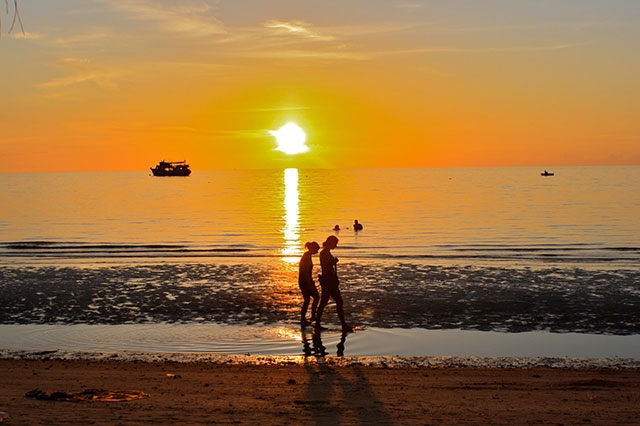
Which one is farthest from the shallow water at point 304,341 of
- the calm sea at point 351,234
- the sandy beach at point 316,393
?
the calm sea at point 351,234

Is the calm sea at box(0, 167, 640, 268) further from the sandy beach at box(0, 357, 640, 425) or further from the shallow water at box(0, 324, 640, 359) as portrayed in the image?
the sandy beach at box(0, 357, 640, 425)

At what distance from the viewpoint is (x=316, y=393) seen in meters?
10.4

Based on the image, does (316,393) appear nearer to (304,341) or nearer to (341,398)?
(341,398)

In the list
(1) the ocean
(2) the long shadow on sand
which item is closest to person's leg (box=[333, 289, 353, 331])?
(1) the ocean

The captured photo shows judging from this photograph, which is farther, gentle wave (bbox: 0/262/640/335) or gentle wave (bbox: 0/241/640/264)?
gentle wave (bbox: 0/241/640/264)

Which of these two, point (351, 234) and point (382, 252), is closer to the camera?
point (382, 252)

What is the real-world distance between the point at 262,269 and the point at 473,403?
18.4 m

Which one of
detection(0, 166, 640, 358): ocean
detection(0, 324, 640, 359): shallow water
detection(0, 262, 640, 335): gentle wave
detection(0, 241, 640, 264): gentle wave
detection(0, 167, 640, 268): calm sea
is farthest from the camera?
detection(0, 167, 640, 268): calm sea

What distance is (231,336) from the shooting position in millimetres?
15680

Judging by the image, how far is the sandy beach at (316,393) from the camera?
29.9 ft

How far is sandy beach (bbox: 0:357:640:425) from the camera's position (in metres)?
9.12

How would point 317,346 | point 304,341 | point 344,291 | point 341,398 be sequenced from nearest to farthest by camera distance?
point 341,398 < point 317,346 < point 304,341 < point 344,291

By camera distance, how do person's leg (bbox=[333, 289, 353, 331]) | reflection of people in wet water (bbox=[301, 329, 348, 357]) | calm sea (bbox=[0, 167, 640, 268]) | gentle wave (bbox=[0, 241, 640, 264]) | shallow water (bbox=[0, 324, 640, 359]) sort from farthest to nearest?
1. calm sea (bbox=[0, 167, 640, 268])
2. gentle wave (bbox=[0, 241, 640, 264])
3. person's leg (bbox=[333, 289, 353, 331])
4. shallow water (bbox=[0, 324, 640, 359])
5. reflection of people in wet water (bbox=[301, 329, 348, 357])

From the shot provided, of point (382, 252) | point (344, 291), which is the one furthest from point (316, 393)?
point (382, 252)
